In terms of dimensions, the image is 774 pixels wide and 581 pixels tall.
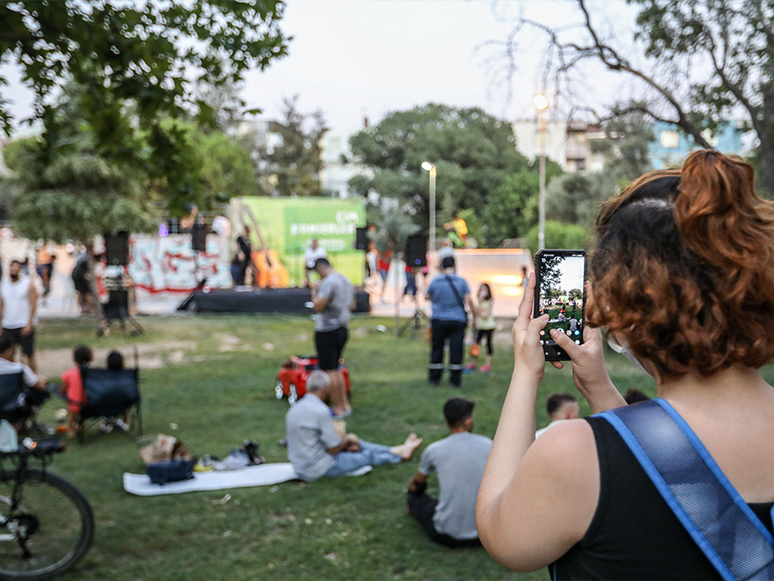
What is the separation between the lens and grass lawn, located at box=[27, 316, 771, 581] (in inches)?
182

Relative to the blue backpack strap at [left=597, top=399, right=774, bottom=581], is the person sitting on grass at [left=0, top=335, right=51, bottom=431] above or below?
below

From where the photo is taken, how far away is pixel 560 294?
1444 millimetres

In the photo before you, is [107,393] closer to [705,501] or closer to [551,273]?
[551,273]

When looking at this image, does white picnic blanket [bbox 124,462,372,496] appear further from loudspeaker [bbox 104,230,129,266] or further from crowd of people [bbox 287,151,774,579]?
loudspeaker [bbox 104,230,129,266]

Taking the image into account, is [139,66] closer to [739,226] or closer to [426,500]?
[426,500]

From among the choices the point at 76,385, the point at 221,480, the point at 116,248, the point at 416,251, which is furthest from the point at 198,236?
the point at 221,480

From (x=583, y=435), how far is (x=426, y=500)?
438 cm

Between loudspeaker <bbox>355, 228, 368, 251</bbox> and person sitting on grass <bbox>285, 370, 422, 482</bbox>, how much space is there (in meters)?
14.7

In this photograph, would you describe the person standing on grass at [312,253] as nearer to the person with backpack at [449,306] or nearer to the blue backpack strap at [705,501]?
the person with backpack at [449,306]

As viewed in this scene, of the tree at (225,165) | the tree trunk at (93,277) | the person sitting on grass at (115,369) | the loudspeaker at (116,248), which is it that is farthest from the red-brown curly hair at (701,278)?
the tree at (225,165)

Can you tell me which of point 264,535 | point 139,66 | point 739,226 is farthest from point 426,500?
point 739,226

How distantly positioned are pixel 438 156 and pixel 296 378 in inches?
1883

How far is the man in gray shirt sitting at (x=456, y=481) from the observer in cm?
484

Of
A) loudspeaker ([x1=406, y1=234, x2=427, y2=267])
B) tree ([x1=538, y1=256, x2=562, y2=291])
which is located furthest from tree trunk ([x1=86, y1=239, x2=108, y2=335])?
tree ([x1=538, y1=256, x2=562, y2=291])
